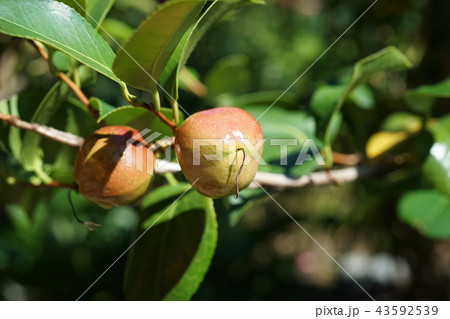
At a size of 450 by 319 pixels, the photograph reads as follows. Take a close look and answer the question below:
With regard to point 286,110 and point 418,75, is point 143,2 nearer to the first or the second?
point 286,110

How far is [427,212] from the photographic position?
1171 millimetres

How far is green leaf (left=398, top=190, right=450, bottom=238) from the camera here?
114 cm

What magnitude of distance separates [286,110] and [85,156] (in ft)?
2.29

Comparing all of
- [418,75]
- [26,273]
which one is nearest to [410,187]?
[418,75]

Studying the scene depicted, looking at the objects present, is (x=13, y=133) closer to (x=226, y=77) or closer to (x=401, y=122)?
(x=226, y=77)

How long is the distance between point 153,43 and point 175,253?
0.41 metres

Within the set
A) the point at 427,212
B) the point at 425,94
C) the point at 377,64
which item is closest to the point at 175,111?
the point at 377,64

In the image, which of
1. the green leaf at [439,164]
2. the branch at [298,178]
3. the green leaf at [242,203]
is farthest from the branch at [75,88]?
the green leaf at [439,164]

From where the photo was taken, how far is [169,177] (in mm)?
872

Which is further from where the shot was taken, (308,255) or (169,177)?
(308,255)

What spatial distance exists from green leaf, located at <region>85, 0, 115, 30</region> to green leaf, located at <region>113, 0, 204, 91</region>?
17cm

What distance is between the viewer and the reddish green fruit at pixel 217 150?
23.8 inches

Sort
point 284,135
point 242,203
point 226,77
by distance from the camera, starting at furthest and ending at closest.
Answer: point 226,77
point 284,135
point 242,203
